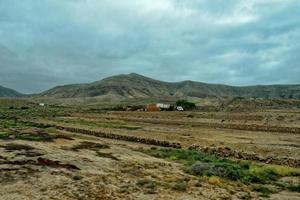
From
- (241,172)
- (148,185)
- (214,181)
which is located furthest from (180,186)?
(241,172)

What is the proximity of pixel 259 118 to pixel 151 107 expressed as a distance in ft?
167

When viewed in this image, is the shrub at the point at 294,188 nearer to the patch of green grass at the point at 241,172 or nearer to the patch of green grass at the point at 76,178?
the patch of green grass at the point at 241,172

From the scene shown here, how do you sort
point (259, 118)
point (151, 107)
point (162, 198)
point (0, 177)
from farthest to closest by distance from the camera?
point (151, 107) < point (259, 118) < point (0, 177) < point (162, 198)

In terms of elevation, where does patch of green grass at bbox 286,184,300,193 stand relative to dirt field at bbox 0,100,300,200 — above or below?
below

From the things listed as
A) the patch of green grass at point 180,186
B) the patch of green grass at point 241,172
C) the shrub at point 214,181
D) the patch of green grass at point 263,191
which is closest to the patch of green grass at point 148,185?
the patch of green grass at point 180,186

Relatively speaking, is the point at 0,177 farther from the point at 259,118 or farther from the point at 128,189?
the point at 259,118

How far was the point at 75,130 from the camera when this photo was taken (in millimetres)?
65438

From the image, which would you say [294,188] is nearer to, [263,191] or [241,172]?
[263,191]

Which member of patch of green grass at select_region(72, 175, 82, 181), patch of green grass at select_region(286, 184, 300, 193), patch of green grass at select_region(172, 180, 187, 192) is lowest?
patch of green grass at select_region(286, 184, 300, 193)

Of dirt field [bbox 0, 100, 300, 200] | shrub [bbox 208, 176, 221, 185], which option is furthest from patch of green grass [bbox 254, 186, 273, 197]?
shrub [bbox 208, 176, 221, 185]

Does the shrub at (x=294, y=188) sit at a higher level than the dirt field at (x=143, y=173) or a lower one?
lower

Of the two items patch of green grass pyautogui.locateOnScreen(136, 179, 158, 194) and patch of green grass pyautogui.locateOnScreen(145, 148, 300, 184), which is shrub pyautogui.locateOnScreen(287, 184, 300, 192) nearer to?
patch of green grass pyautogui.locateOnScreen(145, 148, 300, 184)

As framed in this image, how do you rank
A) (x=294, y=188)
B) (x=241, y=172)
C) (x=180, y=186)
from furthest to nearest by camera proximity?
(x=241, y=172), (x=294, y=188), (x=180, y=186)

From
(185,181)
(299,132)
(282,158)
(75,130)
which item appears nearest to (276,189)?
(185,181)
